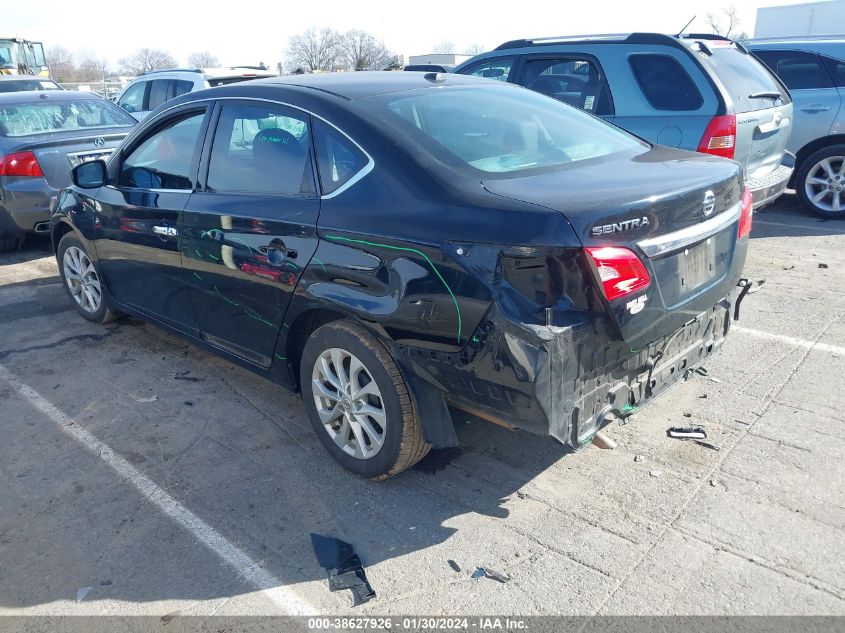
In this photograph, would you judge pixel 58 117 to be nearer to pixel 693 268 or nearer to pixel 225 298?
pixel 225 298

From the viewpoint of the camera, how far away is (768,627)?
2520 mm

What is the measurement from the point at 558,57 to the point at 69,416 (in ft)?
17.3

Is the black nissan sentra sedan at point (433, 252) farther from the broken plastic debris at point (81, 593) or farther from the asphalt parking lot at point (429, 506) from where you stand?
the broken plastic debris at point (81, 593)

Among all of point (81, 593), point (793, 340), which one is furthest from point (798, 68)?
point (81, 593)

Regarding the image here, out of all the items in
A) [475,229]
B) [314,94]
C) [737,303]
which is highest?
[314,94]

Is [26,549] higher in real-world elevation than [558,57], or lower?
lower

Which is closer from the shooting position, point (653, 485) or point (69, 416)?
point (653, 485)

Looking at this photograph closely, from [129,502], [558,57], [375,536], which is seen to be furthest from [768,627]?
[558,57]

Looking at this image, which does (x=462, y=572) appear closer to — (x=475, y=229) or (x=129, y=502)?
(x=475, y=229)

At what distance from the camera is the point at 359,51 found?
43438 mm

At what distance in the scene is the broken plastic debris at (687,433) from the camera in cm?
373

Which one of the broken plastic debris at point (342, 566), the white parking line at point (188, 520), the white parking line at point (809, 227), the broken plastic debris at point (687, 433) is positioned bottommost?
the white parking line at point (188, 520)

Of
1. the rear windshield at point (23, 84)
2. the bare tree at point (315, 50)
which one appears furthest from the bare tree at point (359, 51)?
the rear windshield at point (23, 84)

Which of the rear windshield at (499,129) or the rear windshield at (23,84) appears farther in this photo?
the rear windshield at (23,84)
